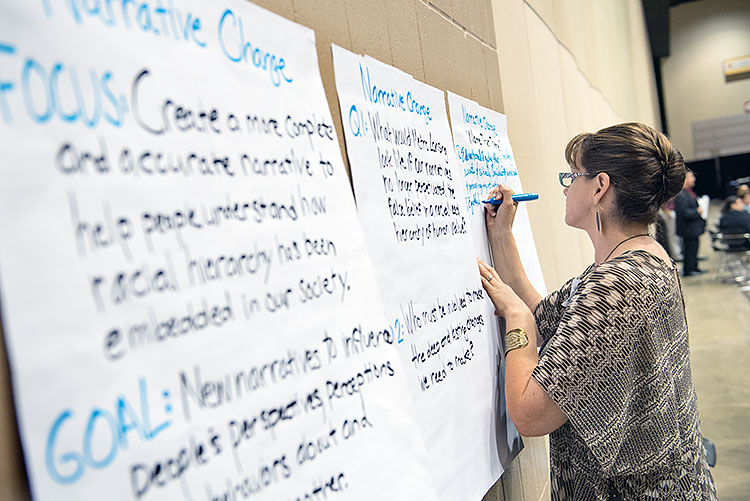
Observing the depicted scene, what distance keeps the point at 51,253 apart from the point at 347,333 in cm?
41

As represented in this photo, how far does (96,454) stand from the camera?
1.59ft

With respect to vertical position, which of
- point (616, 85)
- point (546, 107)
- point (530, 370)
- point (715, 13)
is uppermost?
point (715, 13)

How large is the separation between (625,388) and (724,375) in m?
5.17

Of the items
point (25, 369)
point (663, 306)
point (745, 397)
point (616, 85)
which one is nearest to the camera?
point (25, 369)

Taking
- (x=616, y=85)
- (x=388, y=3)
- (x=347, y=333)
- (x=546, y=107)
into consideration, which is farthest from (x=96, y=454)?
(x=616, y=85)

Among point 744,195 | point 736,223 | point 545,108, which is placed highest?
point 545,108

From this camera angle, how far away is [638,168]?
1.44m

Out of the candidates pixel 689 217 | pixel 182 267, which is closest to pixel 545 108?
pixel 182 267

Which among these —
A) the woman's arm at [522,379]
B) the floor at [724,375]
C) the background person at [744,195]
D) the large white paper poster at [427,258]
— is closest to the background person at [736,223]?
the floor at [724,375]

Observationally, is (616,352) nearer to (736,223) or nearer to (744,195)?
(736,223)

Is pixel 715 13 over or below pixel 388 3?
over

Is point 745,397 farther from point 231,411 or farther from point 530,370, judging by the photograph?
point 231,411

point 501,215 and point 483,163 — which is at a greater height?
point 483,163

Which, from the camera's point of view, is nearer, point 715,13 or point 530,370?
point 530,370
